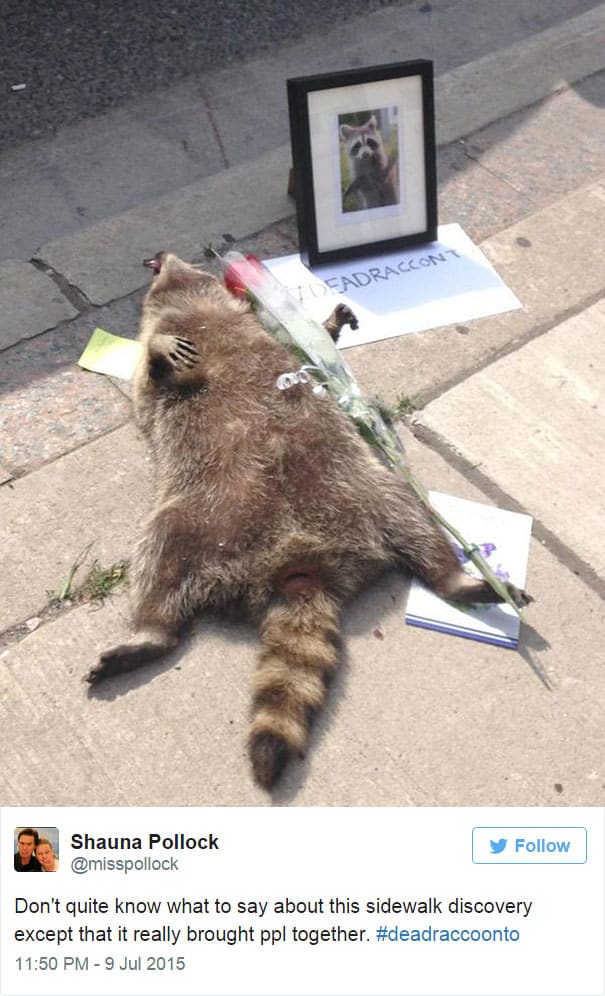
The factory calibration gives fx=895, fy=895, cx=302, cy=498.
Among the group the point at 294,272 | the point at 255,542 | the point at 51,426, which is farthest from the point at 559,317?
the point at 51,426

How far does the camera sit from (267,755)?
2.46 m

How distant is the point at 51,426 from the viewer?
11.8 feet

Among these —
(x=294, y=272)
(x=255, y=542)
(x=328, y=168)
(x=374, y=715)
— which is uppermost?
(x=328, y=168)

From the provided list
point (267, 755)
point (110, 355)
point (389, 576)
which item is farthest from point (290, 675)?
point (110, 355)

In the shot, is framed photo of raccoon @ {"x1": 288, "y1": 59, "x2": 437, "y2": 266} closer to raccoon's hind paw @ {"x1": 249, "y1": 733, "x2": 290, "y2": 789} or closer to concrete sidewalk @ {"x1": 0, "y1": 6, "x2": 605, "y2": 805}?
concrete sidewalk @ {"x1": 0, "y1": 6, "x2": 605, "y2": 805}

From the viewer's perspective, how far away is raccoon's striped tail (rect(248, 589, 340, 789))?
2.48 meters

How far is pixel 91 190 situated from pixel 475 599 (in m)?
3.28

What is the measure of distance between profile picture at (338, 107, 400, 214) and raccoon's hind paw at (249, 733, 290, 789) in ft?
8.70

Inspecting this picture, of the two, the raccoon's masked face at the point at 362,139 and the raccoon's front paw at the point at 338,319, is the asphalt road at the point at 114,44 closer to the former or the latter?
the raccoon's masked face at the point at 362,139

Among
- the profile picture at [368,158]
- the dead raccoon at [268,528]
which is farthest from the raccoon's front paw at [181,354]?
the profile picture at [368,158]

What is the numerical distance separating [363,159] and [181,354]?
1499 mm

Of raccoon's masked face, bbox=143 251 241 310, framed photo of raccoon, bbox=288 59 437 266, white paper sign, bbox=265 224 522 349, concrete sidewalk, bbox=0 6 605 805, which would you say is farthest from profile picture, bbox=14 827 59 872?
framed photo of raccoon, bbox=288 59 437 266

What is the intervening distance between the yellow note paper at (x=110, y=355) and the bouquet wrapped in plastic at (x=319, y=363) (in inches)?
20.2

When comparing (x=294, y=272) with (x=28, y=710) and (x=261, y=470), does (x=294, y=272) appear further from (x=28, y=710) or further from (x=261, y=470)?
(x=28, y=710)
